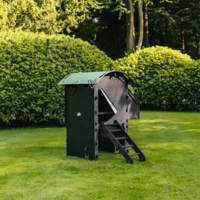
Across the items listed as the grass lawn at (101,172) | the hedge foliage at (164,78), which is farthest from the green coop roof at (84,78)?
the hedge foliage at (164,78)

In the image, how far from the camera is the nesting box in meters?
5.19

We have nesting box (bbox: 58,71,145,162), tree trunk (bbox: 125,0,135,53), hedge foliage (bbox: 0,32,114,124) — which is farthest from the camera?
tree trunk (bbox: 125,0,135,53)

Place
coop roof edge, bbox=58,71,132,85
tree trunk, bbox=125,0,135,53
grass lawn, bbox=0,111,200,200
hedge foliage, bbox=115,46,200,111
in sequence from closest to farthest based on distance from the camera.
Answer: grass lawn, bbox=0,111,200,200, coop roof edge, bbox=58,71,132,85, hedge foliage, bbox=115,46,200,111, tree trunk, bbox=125,0,135,53

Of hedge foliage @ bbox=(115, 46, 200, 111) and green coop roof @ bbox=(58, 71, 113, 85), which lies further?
hedge foliage @ bbox=(115, 46, 200, 111)

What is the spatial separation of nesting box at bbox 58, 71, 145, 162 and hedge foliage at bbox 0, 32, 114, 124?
357 cm

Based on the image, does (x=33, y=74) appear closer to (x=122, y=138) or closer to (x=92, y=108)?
(x=92, y=108)

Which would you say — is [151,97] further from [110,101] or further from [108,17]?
[108,17]

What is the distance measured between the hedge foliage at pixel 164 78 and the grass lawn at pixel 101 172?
246 inches

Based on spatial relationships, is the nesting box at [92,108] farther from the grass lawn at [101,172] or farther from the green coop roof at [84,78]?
the grass lawn at [101,172]

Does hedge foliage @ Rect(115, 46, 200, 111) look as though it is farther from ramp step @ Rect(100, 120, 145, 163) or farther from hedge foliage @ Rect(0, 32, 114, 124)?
ramp step @ Rect(100, 120, 145, 163)

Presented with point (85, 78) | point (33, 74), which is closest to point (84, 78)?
point (85, 78)

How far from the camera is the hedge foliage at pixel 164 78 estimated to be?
43.5 ft

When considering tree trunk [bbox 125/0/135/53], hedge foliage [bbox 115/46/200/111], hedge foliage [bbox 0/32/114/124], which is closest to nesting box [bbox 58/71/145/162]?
hedge foliage [bbox 0/32/114/124]

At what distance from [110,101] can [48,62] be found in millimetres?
4389
